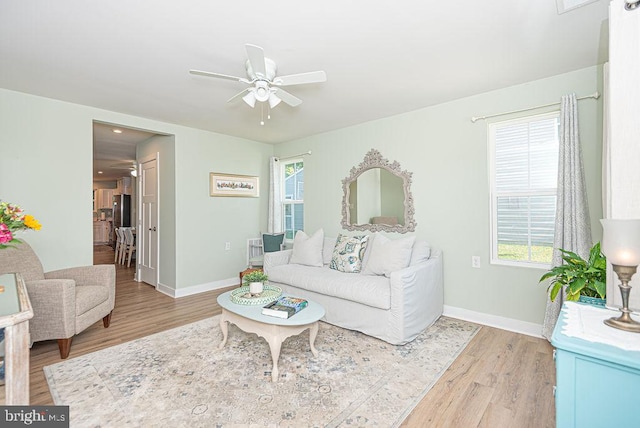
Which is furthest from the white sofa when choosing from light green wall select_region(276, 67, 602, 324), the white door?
the white door

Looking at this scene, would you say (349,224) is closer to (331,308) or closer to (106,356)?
(331,308)

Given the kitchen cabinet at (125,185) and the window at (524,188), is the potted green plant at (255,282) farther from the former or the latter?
the kitchen cabinet at (125,185)

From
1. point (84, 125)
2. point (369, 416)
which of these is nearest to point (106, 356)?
point (369, 416)

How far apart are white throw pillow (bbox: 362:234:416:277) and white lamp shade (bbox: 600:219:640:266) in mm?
1891

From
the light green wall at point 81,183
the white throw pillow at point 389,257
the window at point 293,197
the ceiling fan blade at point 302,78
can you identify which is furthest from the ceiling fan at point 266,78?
the window at point 293,197

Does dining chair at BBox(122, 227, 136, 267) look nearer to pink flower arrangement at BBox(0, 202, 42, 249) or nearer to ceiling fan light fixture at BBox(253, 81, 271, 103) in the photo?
pink flower arrangement at BBox(0, 202, 42, 249)

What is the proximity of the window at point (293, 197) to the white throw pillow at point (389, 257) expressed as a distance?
6.50 feet

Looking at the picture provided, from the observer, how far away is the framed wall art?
15.1 ft

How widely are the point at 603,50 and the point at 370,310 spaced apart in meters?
2.75

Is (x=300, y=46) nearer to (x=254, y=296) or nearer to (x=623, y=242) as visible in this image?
(x=254, y=296)

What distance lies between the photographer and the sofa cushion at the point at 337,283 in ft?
8.90

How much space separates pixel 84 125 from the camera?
342cm

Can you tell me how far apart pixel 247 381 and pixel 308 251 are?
1909mm

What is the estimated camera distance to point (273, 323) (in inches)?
82.7
